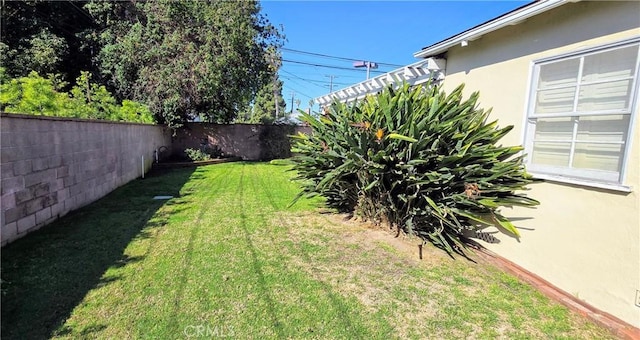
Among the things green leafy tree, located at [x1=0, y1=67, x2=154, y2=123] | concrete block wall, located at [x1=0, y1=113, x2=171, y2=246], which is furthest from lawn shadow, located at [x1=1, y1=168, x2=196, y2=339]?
green leafy tree, located at [x1=0, y1=67, x2=154, y2=123]

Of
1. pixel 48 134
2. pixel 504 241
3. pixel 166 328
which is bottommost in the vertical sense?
pixel 166 328

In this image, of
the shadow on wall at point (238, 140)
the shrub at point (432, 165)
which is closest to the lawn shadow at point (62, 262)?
the shrub at point (432, 165)

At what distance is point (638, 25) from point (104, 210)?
272 inches

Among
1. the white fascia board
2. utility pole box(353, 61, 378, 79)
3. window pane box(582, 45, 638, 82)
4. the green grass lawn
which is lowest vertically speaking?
the green grass lawn

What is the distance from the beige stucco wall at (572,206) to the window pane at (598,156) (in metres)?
0.17

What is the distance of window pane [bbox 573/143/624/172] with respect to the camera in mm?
2812

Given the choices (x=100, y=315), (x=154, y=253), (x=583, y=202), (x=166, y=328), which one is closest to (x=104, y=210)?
(x=154, y=253)

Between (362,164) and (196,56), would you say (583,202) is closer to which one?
(362,164)

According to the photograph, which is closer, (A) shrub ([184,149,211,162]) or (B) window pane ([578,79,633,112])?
(B) window pane ([578,79,633,112])

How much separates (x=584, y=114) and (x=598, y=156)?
41 cm

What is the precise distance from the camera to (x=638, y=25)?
265cm

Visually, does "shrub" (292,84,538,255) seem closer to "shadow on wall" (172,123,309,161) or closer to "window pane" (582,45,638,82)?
"window pane" (582,45,638,82)

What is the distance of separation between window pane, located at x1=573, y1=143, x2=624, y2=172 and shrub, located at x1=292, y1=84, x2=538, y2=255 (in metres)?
0.50

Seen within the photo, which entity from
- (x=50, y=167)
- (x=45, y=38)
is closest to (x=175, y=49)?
(x=45, y=38)
